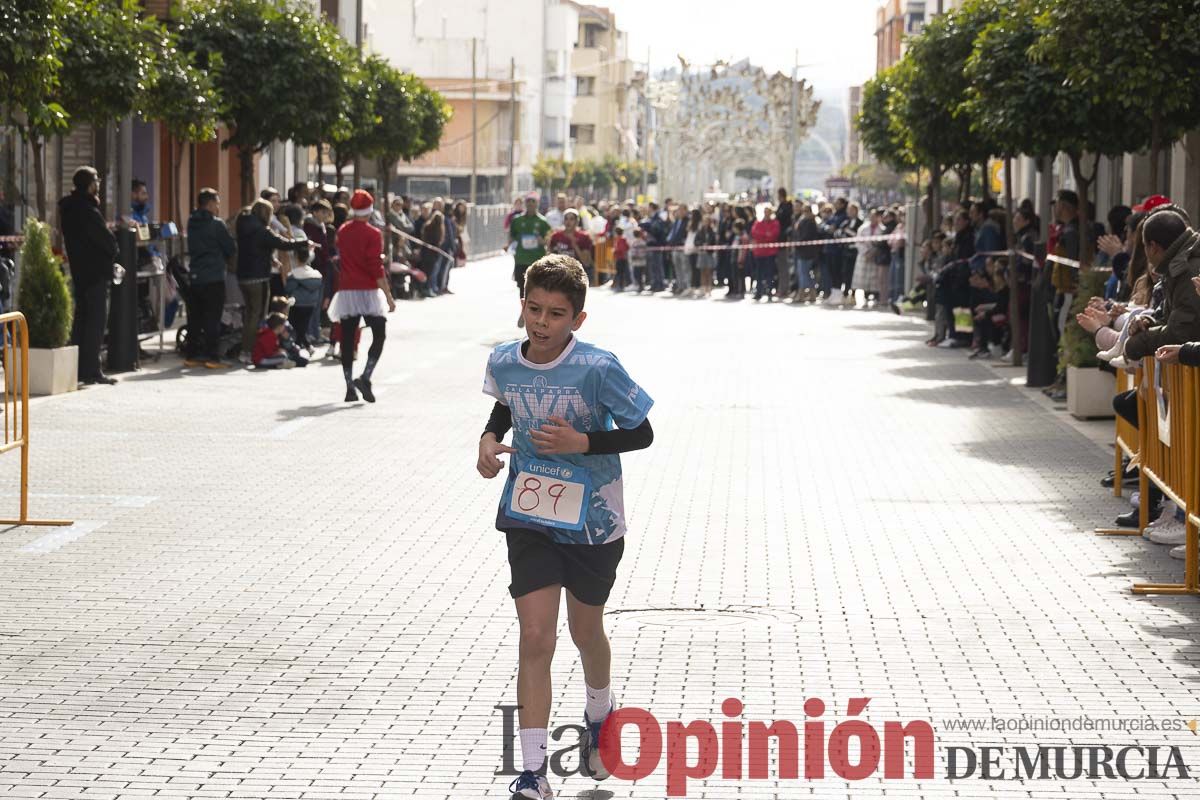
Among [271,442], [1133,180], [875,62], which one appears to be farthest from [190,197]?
[875,62]

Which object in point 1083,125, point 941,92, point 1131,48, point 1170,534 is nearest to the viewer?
point 1170,534

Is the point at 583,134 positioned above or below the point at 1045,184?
above

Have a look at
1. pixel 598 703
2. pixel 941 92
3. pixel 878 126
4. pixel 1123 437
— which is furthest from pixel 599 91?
pixel 598 703

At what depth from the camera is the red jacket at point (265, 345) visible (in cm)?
2106

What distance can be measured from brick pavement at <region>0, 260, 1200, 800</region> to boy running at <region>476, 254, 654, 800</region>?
0.49m

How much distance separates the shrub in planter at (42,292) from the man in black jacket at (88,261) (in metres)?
0.64

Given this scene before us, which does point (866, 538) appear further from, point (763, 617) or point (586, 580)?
point (586, 580)

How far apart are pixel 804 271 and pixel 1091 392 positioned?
21.8 meters

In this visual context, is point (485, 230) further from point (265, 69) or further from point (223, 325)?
point (223, 325)

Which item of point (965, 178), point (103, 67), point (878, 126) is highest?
point (878, 126)

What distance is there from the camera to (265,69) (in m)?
24.6

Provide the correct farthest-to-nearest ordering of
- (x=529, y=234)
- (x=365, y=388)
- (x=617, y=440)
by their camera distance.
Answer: (x=529, y=234) < (x=365, y=388) < (x=617, y=440)

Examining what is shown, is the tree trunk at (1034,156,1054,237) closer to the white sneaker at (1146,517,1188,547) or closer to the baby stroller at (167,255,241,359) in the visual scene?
the baby stroller at (167,255,241,359)

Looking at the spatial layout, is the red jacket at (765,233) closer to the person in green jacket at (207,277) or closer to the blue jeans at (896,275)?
the blue jeans at (896,275)
